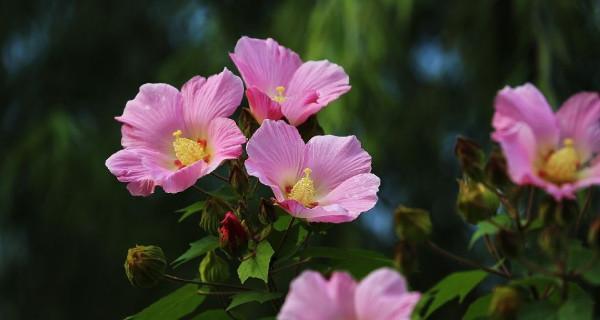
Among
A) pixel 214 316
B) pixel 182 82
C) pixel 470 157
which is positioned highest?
pixel 470 157

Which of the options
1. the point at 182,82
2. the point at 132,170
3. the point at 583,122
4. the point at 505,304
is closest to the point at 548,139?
the point at 583,122

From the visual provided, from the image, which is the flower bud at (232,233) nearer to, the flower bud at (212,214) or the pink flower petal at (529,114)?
the flower bud at (212,214)

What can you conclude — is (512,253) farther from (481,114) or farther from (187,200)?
(187,200)

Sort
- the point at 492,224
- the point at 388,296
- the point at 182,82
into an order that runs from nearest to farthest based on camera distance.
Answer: the point at 388,296 → the point at 492,224 → the point at 182,82

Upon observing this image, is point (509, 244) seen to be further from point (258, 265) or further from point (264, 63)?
point (264, 63)

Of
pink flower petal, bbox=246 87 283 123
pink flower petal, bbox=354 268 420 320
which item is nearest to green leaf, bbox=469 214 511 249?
pink flower petal, bbox=354 268 420 320

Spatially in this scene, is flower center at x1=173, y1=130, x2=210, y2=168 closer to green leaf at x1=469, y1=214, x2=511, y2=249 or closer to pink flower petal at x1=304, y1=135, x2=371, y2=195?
pink flower petal at x1=304, y1=135, x2=371, y2=195
